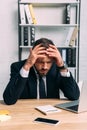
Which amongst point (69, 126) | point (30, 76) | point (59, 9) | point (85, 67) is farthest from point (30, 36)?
point (69, 126)

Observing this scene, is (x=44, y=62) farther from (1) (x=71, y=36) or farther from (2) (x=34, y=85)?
(1) (x=71, y=36)

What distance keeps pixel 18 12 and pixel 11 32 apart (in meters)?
0.28

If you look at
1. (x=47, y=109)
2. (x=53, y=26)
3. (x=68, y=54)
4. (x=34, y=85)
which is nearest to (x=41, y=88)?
(x=34, y=85)

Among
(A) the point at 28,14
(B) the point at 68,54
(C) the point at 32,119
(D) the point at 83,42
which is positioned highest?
(A) the point at 28,14

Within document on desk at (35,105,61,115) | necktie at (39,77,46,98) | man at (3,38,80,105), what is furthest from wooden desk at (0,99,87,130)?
necktie at (39,77,46,98)

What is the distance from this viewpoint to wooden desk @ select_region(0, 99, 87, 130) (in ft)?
4.54

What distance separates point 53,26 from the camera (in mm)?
3449

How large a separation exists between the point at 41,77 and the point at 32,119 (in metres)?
0.64

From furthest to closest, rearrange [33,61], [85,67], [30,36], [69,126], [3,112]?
[85,67] → [30,36] → [33,61] → [3,112] → [69,126]

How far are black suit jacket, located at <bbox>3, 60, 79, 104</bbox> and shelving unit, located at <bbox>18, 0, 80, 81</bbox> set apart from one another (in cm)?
124

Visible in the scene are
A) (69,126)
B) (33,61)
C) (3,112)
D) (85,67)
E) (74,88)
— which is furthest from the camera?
(85,67)

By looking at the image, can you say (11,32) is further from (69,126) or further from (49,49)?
(69,126)

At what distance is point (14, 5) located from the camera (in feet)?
11.3

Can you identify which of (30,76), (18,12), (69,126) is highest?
(18,12)
